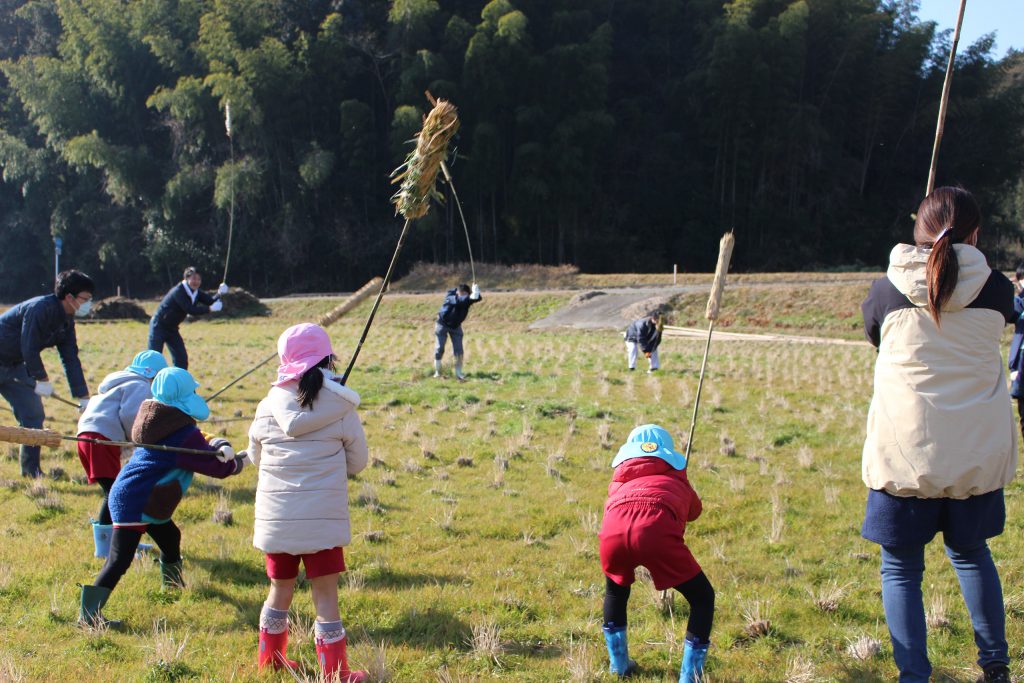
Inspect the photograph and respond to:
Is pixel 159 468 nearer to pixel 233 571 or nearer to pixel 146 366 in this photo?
pixel 233 571

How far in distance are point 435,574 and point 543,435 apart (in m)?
4.03

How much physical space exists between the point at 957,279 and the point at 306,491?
2.83 m

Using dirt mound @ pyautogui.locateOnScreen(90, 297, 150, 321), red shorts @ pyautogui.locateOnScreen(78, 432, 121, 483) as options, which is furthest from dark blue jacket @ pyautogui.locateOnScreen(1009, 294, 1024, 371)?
dirt mound @ pyautogui.locateOnScreen(90, 297, 150, 321)

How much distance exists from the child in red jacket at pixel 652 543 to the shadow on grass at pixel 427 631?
804 millimetres

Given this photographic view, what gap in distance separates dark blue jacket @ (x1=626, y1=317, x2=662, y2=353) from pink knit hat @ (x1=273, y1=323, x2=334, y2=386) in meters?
11.1

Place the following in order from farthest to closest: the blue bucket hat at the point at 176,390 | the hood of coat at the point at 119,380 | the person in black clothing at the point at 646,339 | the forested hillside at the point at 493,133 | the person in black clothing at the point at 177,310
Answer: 1. the forested hillside at the point at 493,133
2. the person in black clothing at the point at 646,339
3. the person in black clothing at the point at 177,310
4. the hood of coat at the point at 119,380
5. the blue bucket hat at the point at 176,390

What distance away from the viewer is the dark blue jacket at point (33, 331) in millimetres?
6625

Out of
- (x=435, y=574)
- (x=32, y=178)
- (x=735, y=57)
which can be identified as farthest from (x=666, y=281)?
(x=32, y=178)

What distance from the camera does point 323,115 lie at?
4397 centimetres

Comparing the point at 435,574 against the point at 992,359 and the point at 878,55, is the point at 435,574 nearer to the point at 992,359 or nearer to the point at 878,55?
the point at 992,359

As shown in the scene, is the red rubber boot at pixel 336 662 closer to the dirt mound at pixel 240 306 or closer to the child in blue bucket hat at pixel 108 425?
the child in blue bucket hat at pixel 108 425

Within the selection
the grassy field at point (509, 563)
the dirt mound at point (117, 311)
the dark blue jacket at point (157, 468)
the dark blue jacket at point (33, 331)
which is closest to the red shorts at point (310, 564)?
the grassy field at point (509, 563)

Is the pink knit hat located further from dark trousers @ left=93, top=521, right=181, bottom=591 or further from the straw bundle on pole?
dark trousers @ left=93, top=521, right=181, bottom=591

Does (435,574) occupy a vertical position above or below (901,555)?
below
